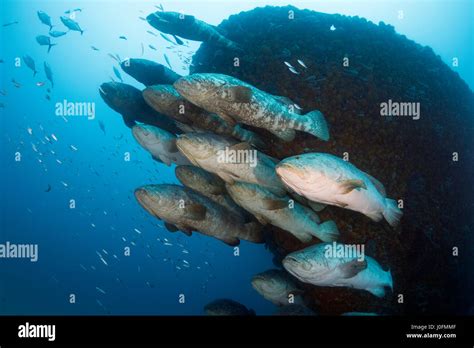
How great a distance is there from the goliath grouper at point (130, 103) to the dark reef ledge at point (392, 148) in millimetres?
2001

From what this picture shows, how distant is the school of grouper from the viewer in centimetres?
388

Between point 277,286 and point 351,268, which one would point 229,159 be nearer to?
point 351,268

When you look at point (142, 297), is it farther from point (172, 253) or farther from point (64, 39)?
point (64, 39)

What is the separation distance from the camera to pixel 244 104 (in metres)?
4.73

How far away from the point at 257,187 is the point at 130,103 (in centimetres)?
400

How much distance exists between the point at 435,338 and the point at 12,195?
5491 cm

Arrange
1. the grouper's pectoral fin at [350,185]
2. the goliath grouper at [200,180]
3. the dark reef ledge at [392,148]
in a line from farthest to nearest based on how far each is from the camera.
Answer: the dark reef ledge at [392,148] < the goliath grouper at [200,180] < the grouper's pectoral fin at [350,185]

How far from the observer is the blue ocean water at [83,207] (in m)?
36.1

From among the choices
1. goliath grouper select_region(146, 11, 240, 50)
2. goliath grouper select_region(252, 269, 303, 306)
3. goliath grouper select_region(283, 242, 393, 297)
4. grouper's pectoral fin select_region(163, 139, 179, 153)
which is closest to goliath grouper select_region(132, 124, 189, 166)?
grouper's pectoral fin select_region(163, 139, 179, 153)

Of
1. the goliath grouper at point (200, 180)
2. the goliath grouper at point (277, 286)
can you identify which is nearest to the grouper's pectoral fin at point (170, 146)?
the goliath grouper at point (200, 180)

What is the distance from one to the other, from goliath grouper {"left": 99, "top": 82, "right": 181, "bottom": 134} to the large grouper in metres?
2.80

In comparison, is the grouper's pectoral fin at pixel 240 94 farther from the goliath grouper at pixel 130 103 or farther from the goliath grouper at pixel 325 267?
the goliath grouper at pixel 130 103

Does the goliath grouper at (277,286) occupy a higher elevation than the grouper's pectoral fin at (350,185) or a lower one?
lower

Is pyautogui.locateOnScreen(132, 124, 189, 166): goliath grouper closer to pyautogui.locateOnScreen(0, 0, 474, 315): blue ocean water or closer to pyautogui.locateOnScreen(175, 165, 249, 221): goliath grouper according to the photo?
pyautogui.locateOnScreen(175, 165, 249, 221): goliath grouper
